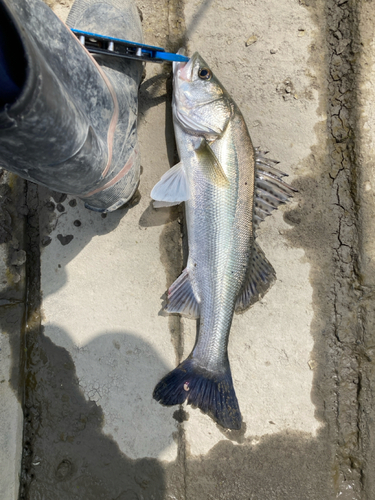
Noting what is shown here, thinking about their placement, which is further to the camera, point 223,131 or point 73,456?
point 73,456

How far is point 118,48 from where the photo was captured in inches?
79.4

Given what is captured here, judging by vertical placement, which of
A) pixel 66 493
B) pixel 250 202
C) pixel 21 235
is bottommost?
pixel 66 493

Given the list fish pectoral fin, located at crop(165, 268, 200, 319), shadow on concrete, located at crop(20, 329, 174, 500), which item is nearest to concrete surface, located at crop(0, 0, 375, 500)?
shadow on concrete, located at crop(20, 329, 174, 500)

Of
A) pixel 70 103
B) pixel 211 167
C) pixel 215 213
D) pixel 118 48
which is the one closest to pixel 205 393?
pixel 215 213

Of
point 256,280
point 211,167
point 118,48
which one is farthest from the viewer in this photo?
point 256,280

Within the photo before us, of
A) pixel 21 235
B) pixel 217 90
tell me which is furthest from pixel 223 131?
pixel 21 235

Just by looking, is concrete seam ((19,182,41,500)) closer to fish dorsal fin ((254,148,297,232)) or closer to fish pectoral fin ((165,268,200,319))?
fish pectoral fin ((165,268,200,319))

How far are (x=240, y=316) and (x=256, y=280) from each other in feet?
1.09

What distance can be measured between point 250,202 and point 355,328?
1240 millimetres

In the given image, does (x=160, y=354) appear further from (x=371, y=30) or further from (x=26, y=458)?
(x=371, y=30)

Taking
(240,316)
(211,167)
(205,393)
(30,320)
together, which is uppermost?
(211,167)

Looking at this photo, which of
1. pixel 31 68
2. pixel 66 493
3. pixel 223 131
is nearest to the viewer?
pixel 31 68

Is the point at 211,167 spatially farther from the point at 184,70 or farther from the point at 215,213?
the point at 184,70

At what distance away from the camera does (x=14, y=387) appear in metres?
2.39
